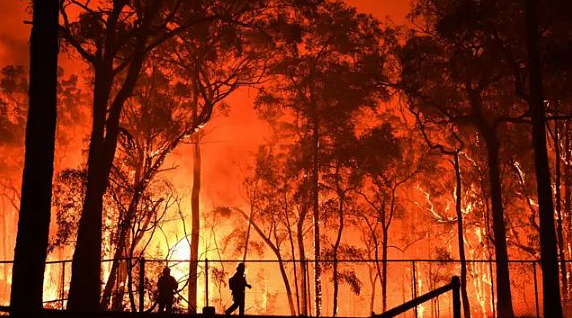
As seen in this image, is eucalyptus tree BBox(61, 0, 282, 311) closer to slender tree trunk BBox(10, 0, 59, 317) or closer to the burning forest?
the burning forest

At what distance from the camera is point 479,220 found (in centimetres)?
4538

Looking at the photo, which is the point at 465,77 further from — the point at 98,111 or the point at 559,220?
the point at 98,111

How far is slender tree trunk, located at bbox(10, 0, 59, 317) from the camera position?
26.5 ft

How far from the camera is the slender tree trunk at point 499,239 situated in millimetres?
19812

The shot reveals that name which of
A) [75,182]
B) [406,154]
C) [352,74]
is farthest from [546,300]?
[406,154]

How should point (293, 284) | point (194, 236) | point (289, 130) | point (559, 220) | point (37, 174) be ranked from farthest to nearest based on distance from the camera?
point (293, 284) → point (289, 130) → point (194, 236) → point (559, 220) → point (37, 174)

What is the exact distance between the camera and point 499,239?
2077 cm

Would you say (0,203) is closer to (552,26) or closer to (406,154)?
(406,154)

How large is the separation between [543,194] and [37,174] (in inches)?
405

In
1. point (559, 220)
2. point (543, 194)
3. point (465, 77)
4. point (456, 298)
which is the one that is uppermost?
point (465, 77)

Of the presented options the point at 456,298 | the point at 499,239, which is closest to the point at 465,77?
the point at 499,239

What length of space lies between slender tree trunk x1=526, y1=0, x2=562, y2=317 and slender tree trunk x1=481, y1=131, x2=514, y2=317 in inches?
220

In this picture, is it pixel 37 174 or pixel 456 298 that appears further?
pixel 37 174

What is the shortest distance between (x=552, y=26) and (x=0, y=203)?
7606 cm
